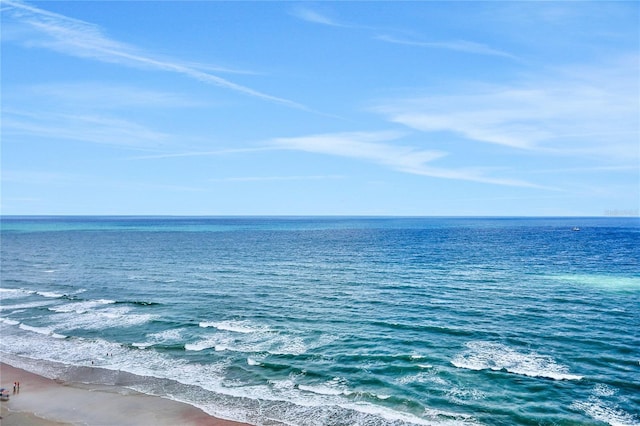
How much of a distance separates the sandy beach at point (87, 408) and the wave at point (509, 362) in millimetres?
17282

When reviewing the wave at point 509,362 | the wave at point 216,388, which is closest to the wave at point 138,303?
the wave at point 216,388

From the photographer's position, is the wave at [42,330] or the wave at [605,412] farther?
the wave at [42,330]

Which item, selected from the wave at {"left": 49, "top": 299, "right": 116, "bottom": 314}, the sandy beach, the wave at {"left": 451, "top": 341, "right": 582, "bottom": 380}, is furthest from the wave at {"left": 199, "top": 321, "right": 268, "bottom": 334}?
the wave at {"left": 451, "top": 341, "right": 582, "bottom": 380}

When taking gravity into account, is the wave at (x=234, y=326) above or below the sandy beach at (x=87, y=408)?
above

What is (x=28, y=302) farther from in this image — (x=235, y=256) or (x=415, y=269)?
(x=415, y=269)

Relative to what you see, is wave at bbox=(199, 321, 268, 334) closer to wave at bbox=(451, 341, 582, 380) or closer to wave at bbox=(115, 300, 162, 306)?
wave at bbox=(115, 300, 162, 306)

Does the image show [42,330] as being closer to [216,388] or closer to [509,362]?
[216,388]

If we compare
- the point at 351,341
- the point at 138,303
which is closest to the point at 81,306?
the point at 138,303

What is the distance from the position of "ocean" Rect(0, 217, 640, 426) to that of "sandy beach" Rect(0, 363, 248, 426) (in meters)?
1.13

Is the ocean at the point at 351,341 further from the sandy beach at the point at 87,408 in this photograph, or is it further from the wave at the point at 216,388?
the sandy beach at the point at 87,408

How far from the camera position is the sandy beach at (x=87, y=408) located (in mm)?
27359

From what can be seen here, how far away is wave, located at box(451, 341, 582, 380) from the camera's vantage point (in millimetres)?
31384

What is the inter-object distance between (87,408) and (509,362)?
28685 mm

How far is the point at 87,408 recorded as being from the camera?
29.3 m
